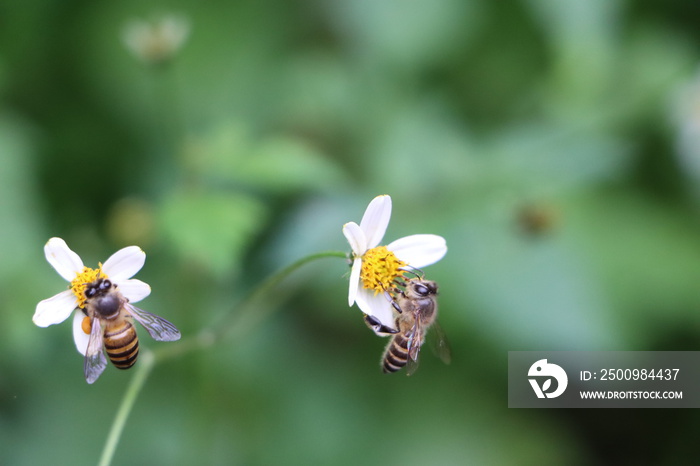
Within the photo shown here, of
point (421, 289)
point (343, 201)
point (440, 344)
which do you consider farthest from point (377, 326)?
point (343, 201)

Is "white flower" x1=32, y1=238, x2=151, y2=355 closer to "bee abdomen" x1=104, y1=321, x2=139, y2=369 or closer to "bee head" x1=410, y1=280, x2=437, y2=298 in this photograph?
"bee abdomen" x1=104, y1=321, x2=139, y2=369

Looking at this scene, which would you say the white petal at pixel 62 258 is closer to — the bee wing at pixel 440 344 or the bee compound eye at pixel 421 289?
the bee compound eye at pixel 421 289

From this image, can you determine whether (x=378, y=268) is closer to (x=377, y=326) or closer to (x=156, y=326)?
(x=377, y=326)

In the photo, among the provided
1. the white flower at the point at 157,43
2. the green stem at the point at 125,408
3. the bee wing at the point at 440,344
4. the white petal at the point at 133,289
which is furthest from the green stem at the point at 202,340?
the white flower at the point at 157,43

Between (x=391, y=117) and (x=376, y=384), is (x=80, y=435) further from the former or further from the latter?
(x=391, y=117)

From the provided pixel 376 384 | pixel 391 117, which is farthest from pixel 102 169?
pixel 376 384
